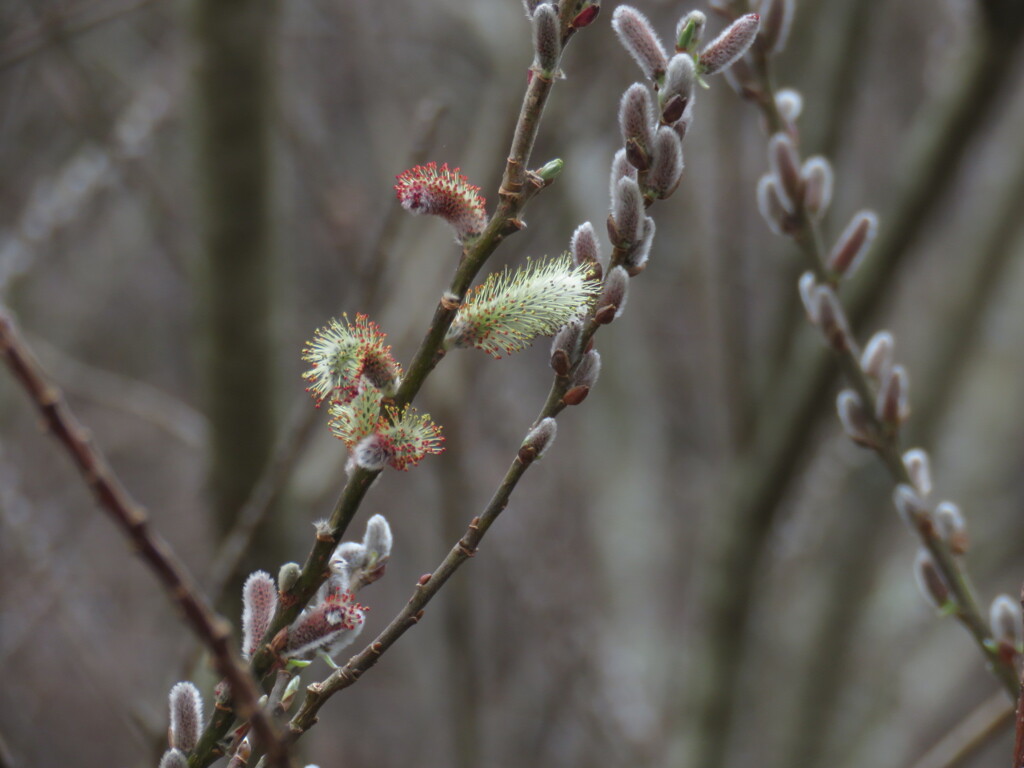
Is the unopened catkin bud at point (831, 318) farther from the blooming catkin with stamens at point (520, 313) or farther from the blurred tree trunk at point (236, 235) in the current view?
the blurred tree trunk at point (236, 235)

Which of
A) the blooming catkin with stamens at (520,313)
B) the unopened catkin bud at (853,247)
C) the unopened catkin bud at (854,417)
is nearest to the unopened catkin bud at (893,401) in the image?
the unopened catkin bud at (854,417)

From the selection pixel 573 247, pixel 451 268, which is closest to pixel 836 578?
pixel 451 268

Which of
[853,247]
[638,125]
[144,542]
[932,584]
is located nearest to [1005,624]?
[932,584]

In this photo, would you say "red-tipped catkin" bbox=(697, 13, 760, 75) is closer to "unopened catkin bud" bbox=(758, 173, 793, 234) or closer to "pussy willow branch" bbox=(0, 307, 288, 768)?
"unopened catkin bud" bbox=(758, 173, 793, 234)

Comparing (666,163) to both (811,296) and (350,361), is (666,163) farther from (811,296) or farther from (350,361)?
(811,296)

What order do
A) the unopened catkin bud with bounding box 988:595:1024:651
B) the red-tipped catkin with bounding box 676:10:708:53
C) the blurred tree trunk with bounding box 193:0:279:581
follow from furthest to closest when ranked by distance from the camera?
the blurred tree trunk with bounding box 193:0:279:581 < the unopened catkin bud with bounding box 988:595:1024:651 < the red-tipped catkin with bounding box 676:10:708:53

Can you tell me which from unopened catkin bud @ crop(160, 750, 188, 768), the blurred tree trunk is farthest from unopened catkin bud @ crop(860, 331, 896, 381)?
the blurred tree trunk

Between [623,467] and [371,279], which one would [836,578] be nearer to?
[623,467]
